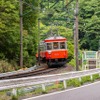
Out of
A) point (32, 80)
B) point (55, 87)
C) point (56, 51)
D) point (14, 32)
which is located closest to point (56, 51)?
point (56, 51)

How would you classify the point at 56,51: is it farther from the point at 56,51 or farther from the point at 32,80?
the point at 32,80

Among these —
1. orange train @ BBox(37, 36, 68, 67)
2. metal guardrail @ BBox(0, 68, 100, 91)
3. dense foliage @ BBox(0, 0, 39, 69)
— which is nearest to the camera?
metal guardrail @ BBox(0, 68, 100, 91)

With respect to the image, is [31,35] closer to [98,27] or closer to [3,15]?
[3,15]

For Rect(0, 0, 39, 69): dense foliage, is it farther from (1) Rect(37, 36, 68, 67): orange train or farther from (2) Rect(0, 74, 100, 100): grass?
(2) Rect(0, 74, 100, 100): grass

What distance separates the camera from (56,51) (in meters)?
37.2

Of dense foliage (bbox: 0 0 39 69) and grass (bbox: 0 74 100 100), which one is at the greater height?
dense foliage (bbox: 0 0 39 69)

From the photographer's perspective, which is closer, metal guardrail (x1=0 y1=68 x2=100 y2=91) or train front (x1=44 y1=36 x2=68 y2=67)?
metal guardrail (x1=0 y1=68 x2=100 y2=91)

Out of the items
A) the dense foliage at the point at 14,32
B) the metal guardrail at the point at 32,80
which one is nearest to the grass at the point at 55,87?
the metal guardrail at the point at 32,80

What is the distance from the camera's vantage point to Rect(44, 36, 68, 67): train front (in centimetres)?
3700

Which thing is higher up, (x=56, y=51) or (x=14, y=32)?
(x=14, y=32)

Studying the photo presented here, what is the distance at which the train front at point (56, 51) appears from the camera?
37000mm

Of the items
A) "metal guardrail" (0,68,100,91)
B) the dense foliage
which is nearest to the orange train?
the dense foliage

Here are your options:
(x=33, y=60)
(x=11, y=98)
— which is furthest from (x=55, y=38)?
(x=11, y=98)

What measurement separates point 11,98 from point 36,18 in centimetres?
3246
